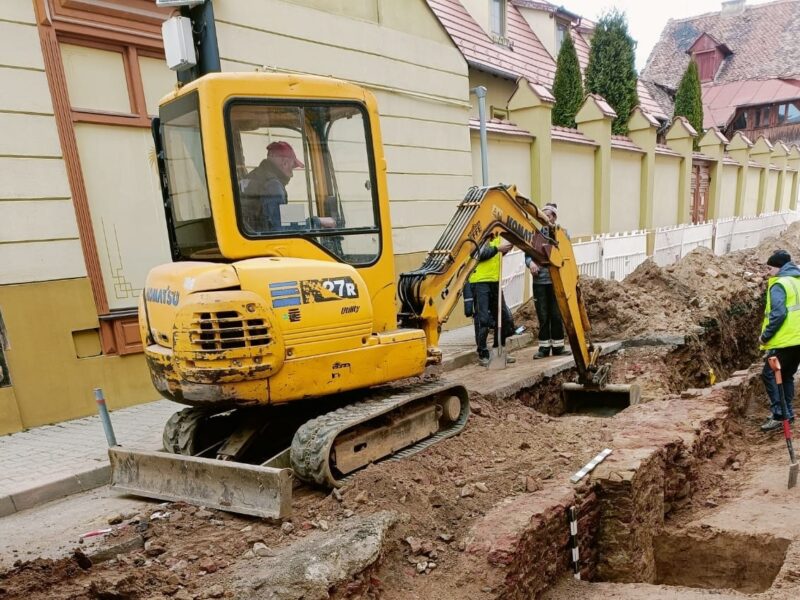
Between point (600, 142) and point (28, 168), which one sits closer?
point (28, 168)

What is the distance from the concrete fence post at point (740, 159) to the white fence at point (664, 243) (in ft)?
3.86

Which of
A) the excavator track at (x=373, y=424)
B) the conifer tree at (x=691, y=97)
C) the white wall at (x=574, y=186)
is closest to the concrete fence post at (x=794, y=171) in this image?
the conifer tree at (x=691, y=97)

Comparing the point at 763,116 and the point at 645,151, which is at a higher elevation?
the point at 763,116

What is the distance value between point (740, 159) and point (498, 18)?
13.5 metres

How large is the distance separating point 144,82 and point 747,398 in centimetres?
883

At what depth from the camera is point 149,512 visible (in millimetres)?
3971

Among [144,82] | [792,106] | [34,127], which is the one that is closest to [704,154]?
[792,106]

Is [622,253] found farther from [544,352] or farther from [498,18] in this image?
[498,18]

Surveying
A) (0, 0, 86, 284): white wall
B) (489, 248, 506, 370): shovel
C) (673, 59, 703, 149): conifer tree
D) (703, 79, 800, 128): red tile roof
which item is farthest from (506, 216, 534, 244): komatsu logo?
(703, 79, 800, 128): red tile roof

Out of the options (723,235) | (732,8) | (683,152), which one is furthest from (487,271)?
(732,8)

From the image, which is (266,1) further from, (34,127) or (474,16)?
(474,16)

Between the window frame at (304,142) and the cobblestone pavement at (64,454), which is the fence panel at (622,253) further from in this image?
the cobblestone pavement at (64,454)

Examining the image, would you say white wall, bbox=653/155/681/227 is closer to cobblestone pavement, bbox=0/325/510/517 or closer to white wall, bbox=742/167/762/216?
white wall, bbox=742/167/762/216

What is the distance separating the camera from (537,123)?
1228 centimetres
